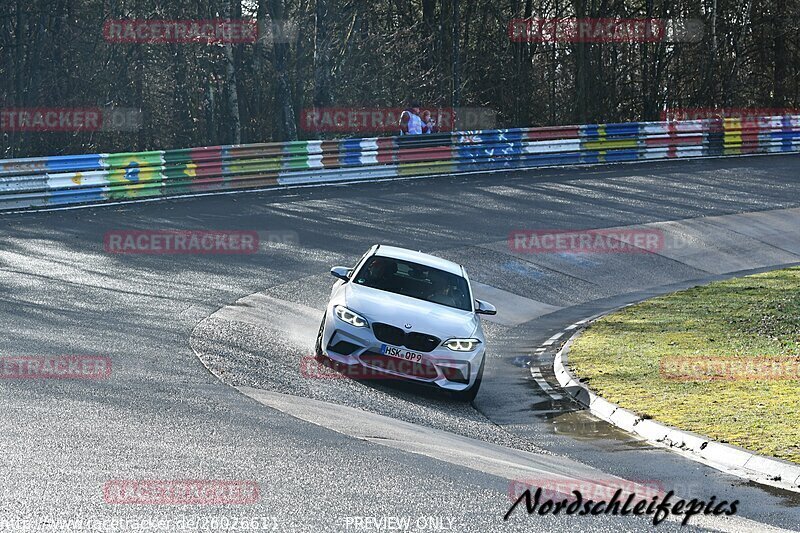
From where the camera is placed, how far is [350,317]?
12.9 metres

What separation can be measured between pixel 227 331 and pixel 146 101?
25.5 m

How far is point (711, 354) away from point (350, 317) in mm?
5635

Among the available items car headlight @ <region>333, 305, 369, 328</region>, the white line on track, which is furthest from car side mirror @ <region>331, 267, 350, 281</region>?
the white line on track

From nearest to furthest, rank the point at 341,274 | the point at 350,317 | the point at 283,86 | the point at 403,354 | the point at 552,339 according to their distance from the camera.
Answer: the point at 403,354 → the point at 350,317 → the point at 341,274 → the point at 552,339 → the point at 283,86

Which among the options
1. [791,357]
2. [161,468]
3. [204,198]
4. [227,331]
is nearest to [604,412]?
[791,357]

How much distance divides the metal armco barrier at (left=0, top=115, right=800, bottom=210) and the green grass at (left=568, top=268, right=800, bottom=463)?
992cm

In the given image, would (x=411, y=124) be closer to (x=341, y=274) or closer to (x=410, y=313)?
(x=341, y=274)

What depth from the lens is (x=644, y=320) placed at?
60.8 ft

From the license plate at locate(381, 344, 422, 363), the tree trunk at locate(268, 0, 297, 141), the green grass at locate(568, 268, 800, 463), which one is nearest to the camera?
the green grass at locate(568, 268, 800, 463)

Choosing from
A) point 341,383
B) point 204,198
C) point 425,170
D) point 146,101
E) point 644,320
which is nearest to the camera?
point 341,383

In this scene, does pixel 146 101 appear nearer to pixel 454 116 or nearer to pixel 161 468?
pixel 454 116

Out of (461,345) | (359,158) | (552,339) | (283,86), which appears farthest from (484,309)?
(283,86)

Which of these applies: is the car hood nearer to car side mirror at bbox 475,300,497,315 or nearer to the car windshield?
the car windshield

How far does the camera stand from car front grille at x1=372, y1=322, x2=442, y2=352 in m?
12.7
